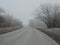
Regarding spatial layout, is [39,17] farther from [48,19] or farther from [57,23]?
[57,23]

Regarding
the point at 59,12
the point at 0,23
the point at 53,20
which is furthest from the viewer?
the point at 0,23

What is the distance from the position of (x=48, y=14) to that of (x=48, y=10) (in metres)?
2.92

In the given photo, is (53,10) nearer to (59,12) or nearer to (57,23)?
(59,12)

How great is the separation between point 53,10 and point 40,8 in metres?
6.84

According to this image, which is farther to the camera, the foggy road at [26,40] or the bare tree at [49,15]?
the bare tree at [49,15]

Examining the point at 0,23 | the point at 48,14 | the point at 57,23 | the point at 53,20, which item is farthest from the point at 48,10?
the point at 0,23

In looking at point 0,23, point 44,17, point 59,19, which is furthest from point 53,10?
point 0,23

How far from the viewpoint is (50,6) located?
249ft

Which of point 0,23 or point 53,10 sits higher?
point 53,10

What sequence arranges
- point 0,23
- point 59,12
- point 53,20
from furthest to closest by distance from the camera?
point 0,23
point 59,12
point 53,20

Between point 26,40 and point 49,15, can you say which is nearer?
point 26,40

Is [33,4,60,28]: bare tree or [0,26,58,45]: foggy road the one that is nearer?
[0,26,58,45]: foggy road

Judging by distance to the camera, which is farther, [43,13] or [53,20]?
[43,13]

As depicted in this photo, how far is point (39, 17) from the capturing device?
7519 cm
